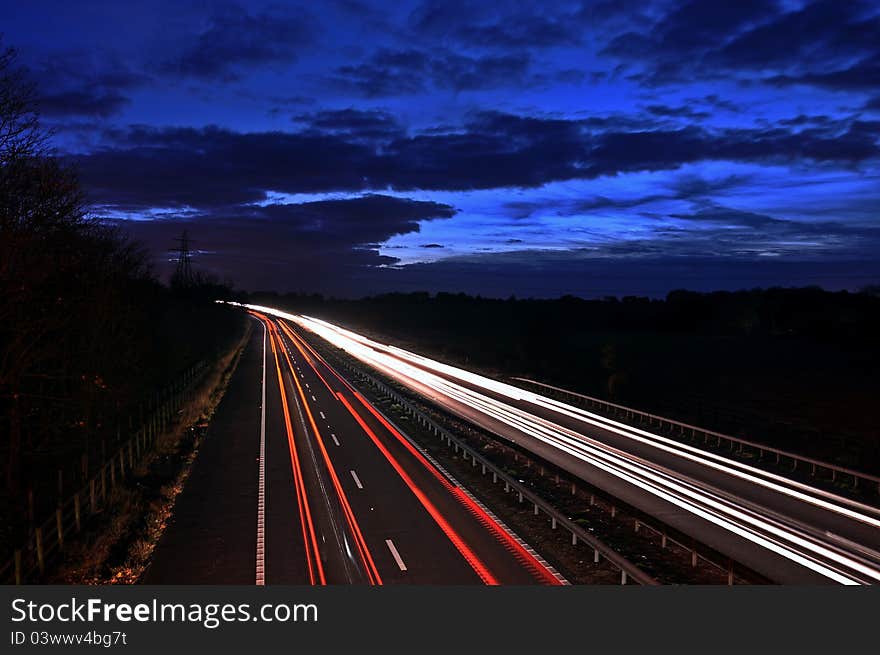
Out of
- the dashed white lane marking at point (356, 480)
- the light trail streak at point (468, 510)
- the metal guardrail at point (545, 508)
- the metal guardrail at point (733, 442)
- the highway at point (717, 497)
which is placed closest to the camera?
the metal guardrail at point (545, 508)

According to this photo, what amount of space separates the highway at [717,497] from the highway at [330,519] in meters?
4.07

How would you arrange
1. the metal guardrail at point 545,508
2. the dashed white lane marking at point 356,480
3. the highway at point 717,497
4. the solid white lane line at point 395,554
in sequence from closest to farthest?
the metal guardrail at point 545,508
the highway at point 717,497
the solid white lane line at point 395,554
the dashed white lane marking at point 356,480

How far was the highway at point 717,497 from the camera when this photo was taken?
12.9 m

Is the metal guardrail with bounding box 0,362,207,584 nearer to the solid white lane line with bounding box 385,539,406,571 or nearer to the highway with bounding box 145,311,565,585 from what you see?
the highway with bounding box 145,311,565,585

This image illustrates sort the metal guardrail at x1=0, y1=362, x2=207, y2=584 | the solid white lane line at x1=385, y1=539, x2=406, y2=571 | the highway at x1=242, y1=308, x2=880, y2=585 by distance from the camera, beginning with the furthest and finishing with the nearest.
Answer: the solid white lane line at x1=385, y1=539, x2=406, y2=571 → the metal guardrail at x1=0, y1=362, x2=207, y2=584 → the highway at x1=242, y1=308, x2=880, y2=585

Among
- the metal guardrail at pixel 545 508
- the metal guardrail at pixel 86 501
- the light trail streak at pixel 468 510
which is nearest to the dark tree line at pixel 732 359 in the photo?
the metal guardrail at pixel 545 508

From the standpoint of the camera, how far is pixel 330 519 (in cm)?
1675

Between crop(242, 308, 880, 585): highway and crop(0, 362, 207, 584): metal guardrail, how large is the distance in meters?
13.4

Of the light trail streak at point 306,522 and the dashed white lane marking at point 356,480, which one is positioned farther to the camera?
the dashed white lane marking at point 356,480

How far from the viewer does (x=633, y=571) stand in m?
11.9

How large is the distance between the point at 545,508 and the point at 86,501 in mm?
12712

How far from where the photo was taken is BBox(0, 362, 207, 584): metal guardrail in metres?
13.2

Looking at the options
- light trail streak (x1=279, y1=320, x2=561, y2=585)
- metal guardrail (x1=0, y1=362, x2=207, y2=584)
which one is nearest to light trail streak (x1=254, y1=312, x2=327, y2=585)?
light trail streak (x1=279, y1=320, x2=561, y2=585)

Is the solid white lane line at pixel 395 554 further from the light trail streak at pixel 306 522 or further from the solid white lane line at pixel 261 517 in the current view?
the solid white lane line at pixel 261 517
